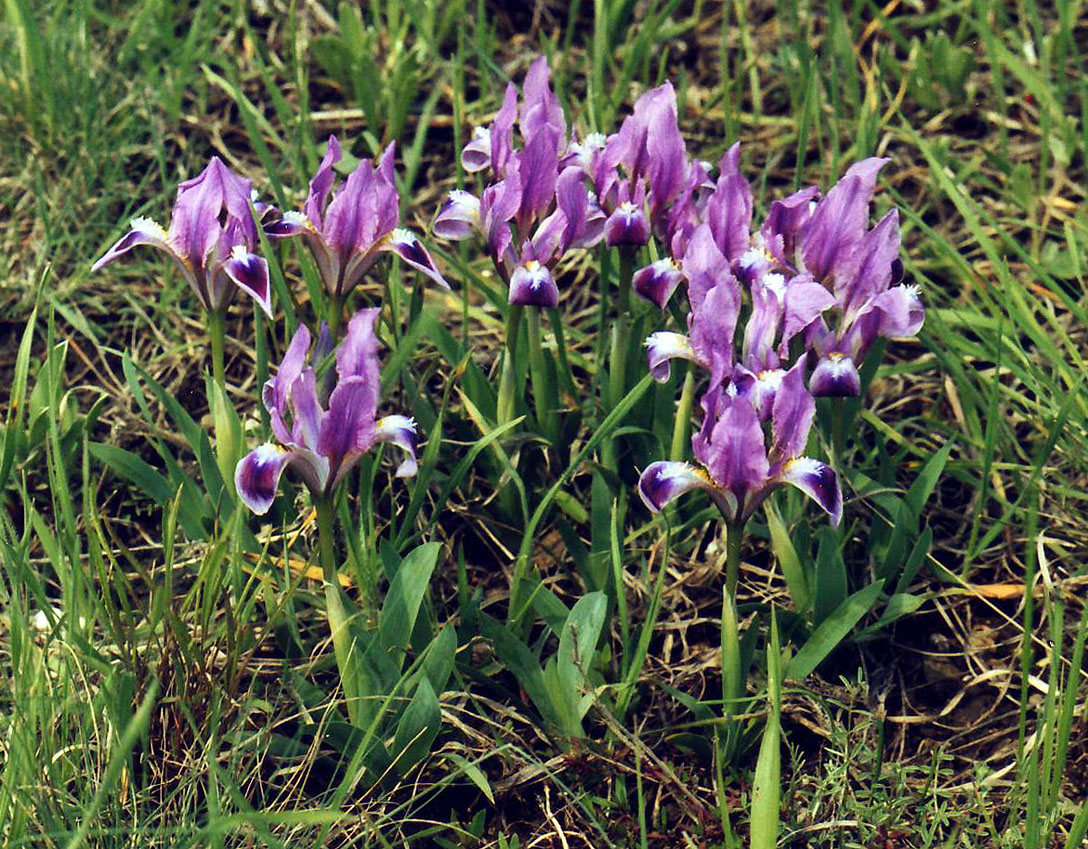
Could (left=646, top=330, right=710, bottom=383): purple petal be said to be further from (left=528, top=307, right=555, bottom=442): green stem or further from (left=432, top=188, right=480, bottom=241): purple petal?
(left=432, top=188, right=480, bottom=241): purple petal

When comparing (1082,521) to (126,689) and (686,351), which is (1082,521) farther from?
(126,689)

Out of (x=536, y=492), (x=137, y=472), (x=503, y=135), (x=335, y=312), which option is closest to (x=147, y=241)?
(x=335, y=312)

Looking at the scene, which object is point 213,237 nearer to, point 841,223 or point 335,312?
point 335,312

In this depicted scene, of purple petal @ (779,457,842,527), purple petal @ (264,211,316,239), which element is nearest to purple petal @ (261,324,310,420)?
purple petal @ (264,211,316,239)

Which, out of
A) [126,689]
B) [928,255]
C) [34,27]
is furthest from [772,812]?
[34,27]

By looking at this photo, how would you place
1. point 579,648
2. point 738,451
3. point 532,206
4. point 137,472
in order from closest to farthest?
1. point 738,451
2. point 579,648
3. point 532,206
4. point 137,472

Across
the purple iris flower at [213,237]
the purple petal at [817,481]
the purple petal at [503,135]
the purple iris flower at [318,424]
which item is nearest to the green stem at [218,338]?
the purple iris flower at [213,237]
